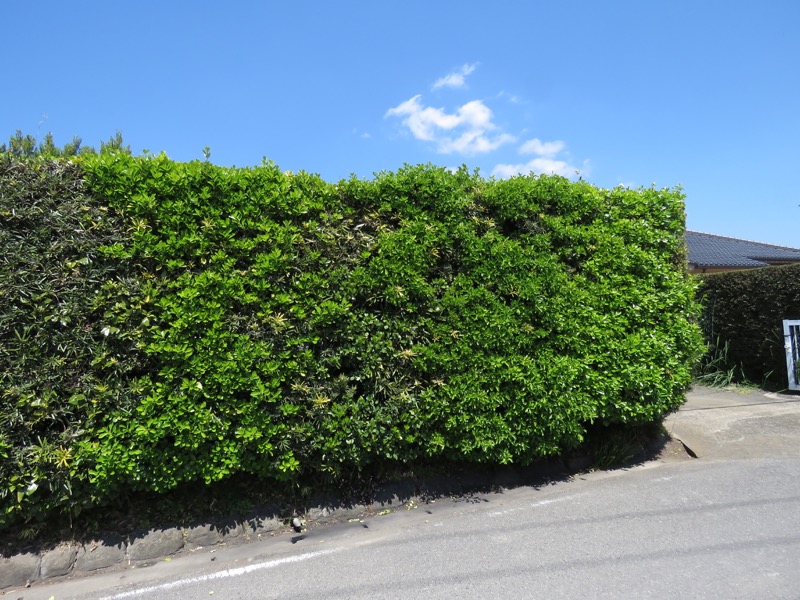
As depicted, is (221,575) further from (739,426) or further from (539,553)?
(739,426)

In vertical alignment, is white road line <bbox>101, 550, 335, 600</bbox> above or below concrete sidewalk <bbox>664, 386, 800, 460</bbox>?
below

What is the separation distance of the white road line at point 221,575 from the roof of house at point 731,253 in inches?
688

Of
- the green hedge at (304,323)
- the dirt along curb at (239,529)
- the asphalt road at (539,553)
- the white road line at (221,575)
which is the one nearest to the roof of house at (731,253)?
the green hedge at (304,323)

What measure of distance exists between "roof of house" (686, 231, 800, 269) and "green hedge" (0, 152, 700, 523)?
48.3ft

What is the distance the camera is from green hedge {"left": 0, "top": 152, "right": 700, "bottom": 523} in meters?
3.55

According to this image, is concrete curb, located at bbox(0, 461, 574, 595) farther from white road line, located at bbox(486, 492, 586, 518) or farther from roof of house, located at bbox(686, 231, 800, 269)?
roof of house, located at bbox(686, 231, 800, 269)

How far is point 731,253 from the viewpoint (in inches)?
859

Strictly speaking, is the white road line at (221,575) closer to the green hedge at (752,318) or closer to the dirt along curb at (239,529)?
the dirt along curb at (239,529)

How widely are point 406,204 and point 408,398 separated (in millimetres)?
1646

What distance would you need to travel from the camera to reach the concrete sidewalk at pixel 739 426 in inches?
224

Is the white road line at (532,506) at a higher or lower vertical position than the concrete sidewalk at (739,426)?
lower

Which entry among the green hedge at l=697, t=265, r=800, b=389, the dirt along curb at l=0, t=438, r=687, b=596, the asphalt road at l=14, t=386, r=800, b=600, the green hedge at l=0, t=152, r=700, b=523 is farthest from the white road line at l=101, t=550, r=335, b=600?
the green hedge at l=697, t=265, r=800, b=389

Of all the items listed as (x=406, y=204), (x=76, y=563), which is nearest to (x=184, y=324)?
(x=76, y=563)

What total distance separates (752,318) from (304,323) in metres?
8.14
